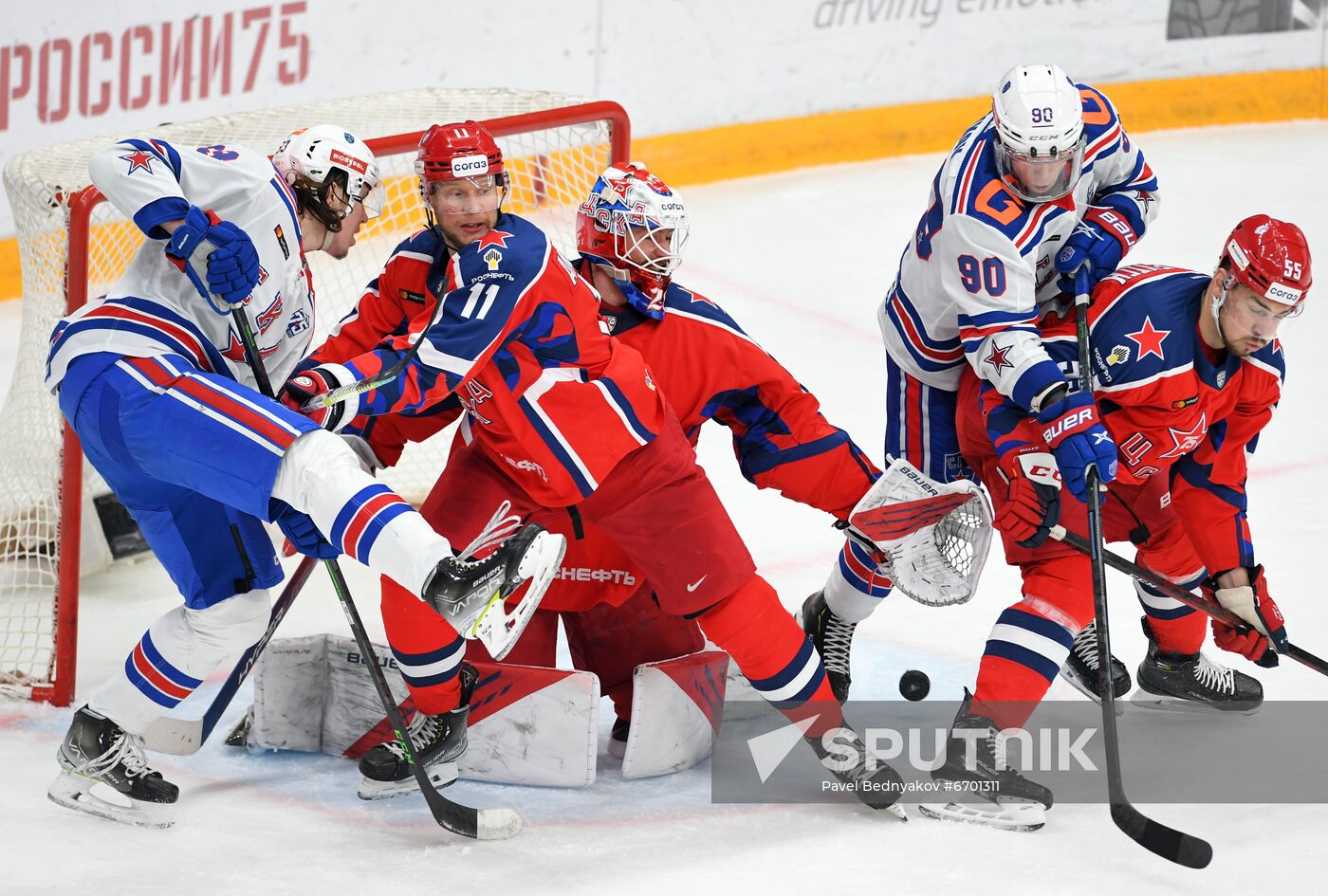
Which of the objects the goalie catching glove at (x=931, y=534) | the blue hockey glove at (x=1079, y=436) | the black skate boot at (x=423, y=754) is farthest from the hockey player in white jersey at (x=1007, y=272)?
the black skate boot at (x=423, y=754)

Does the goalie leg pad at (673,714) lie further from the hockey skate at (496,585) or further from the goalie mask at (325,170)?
the goalie mask at (325,170)

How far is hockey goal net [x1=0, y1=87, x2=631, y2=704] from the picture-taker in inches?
132

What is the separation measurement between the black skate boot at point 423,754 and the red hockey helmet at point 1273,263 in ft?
4.95

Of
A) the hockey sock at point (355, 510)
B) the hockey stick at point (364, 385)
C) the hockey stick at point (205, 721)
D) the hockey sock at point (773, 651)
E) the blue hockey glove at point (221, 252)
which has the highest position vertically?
the blue hockey glove at point (221, 252)

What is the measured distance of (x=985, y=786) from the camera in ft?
9.54

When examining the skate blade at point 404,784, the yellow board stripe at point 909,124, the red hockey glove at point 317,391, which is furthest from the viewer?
the yellow board stripe at point 909,124

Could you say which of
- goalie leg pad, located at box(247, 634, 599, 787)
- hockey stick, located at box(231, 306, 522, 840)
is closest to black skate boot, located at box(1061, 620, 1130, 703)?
goalie leg pad, located at box(247, 634, 599, 787)

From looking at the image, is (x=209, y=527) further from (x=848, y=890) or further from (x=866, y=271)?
(x=866, y=271)

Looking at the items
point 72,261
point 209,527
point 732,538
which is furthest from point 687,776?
point 72,261

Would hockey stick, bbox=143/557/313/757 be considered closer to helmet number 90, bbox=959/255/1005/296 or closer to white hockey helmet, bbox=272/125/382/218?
white hockey helmet, bbox=272/125/382/218

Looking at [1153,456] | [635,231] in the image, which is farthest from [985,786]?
[635,231]

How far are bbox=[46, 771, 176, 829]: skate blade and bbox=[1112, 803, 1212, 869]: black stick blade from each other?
1581 millimetres

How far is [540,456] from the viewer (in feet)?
9.55

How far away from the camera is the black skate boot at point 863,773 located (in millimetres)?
2889
